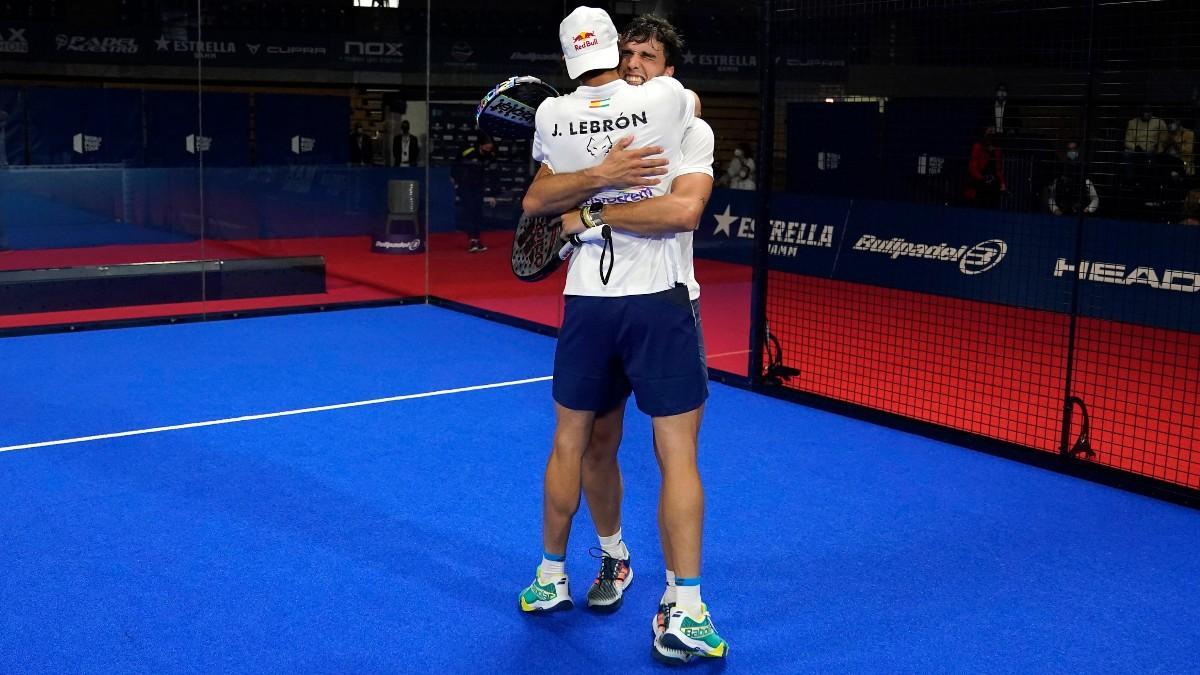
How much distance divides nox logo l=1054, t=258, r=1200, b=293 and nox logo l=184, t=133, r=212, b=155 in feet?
20.5

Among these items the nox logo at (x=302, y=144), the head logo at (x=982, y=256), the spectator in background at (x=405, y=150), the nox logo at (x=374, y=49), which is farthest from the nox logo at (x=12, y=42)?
the head logo at (x=982, y=256)

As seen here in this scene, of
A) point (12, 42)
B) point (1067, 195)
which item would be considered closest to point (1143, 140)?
point (1067, 195)

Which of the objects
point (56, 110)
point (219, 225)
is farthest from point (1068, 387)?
point (56, 110)

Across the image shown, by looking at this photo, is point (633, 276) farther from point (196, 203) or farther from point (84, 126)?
point (84, 126)

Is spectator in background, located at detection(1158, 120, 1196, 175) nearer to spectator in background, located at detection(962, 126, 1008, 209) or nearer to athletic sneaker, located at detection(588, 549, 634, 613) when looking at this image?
spectator in background, located at detection(962, 126, 1008, 209)

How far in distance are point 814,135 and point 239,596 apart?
31.5 feet

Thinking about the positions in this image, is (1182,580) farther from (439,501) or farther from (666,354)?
(439,501)

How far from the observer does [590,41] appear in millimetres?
3088

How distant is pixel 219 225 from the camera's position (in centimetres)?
919

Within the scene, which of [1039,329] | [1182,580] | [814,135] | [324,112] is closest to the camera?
[1182,580]

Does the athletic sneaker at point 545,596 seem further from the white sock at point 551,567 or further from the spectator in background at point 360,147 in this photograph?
the spectator in background at point 360,147

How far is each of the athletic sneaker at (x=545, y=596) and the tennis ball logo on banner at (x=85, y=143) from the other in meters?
6.70

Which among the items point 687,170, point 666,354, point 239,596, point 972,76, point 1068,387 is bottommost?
point 239,596

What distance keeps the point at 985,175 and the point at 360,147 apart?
5160mm
